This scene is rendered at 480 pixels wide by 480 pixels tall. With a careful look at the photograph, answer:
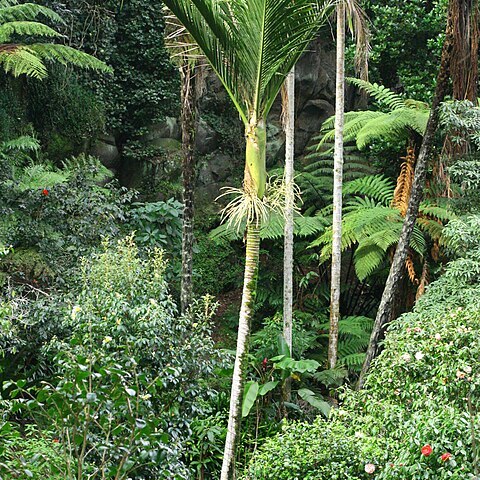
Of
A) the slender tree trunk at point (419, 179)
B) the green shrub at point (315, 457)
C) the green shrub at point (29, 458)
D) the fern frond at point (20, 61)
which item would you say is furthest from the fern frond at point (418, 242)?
the fern frond at point (20, 61)

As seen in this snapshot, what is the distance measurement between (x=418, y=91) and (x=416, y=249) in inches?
153

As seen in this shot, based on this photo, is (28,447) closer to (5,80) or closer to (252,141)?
(252,141)

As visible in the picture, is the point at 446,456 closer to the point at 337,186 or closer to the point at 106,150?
the point at 337,186

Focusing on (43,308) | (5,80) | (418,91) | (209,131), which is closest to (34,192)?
(43,308)

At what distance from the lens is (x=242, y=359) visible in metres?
4.75

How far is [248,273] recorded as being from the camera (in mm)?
4801

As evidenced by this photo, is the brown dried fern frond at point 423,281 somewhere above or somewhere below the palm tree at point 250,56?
below

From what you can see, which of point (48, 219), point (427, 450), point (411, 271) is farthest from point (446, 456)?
point (48, 219)

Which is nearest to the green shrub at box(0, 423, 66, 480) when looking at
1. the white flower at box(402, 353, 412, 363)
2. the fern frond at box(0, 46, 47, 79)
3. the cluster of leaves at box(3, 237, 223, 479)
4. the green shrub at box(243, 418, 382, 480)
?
the cluster of leaves at box(3, 237, 223, 479)

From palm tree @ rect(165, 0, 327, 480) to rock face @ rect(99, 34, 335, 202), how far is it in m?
6.29

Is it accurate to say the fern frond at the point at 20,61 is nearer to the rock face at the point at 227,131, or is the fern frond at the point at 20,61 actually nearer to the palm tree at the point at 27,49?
the palm tree at the point at 27,49

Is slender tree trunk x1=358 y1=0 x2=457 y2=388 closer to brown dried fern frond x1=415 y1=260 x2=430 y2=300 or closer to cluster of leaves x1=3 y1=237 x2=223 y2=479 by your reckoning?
brown dried fern frond x1=415 y1=260 x2=430 y2=300

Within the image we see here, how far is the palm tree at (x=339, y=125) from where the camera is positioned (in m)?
7.46

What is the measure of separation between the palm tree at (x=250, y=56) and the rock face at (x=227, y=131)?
6.29m
